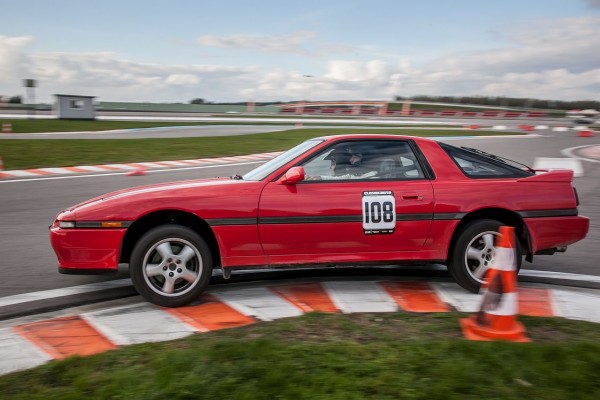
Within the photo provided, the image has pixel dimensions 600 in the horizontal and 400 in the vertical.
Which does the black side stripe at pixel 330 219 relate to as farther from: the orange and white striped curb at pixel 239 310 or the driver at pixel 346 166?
the orange and white striped curb at pixel 239 310

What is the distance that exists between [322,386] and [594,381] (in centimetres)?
150

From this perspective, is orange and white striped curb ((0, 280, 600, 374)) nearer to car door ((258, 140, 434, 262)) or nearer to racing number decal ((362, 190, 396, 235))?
car door ((258, 140, 434, 262))

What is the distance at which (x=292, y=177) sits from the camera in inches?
192

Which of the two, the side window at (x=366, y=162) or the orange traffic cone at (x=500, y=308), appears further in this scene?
the side window at (x=366, y=162)

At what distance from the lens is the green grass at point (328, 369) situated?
3139 mm

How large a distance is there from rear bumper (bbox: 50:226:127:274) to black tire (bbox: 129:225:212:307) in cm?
17

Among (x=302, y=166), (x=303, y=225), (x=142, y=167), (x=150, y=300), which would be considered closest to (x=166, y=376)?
(x=150, y=300)

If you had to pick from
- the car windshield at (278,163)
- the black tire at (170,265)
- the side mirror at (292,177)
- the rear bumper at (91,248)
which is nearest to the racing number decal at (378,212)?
the side mirror at (292,177)

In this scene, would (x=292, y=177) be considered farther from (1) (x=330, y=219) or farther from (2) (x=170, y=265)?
(2) (x=170, y=265)

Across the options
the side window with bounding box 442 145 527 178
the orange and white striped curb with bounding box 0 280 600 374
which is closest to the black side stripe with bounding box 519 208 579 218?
the side window with bounding box 442 145 527 178

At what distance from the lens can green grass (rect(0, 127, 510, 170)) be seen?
16125mm

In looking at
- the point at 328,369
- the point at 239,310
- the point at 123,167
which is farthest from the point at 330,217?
the point at 123,167

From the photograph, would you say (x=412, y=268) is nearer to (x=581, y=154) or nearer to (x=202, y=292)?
(x=202, y=292)

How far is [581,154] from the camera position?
2053 centimetres
